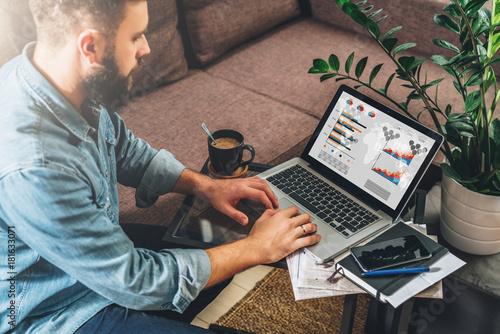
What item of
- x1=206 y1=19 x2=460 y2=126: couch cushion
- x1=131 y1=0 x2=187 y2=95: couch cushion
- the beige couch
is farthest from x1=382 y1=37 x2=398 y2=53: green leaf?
Answer: x1=131 y1=0 x2=187 y2=95: couch cushion

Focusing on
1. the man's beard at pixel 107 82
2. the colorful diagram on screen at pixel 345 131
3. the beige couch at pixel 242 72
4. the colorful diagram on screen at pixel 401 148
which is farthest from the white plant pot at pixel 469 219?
the man's beard at pixel 107 82

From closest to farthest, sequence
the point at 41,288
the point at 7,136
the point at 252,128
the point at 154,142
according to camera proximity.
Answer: the point at 7,136
the point at 41,288
the point at 154,142
the point at 252,128

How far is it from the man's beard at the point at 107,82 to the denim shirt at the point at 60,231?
44mm

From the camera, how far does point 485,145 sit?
0.87 m

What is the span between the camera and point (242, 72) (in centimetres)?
178

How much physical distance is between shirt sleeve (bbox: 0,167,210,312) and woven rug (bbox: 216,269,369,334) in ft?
1.86

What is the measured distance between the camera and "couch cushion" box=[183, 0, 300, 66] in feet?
5.49

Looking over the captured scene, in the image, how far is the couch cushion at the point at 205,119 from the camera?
1.41 meters

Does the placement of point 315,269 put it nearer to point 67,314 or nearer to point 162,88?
point 67,314

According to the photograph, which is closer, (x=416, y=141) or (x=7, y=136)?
(x=7, y=136)

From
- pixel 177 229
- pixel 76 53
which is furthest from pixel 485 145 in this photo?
pixel 76 53

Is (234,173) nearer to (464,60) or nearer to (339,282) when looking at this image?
(339,282)

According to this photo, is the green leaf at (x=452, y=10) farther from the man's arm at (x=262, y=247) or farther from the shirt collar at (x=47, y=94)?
the shirt collar at (x=47, y=94)

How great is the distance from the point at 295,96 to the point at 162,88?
0.50m
